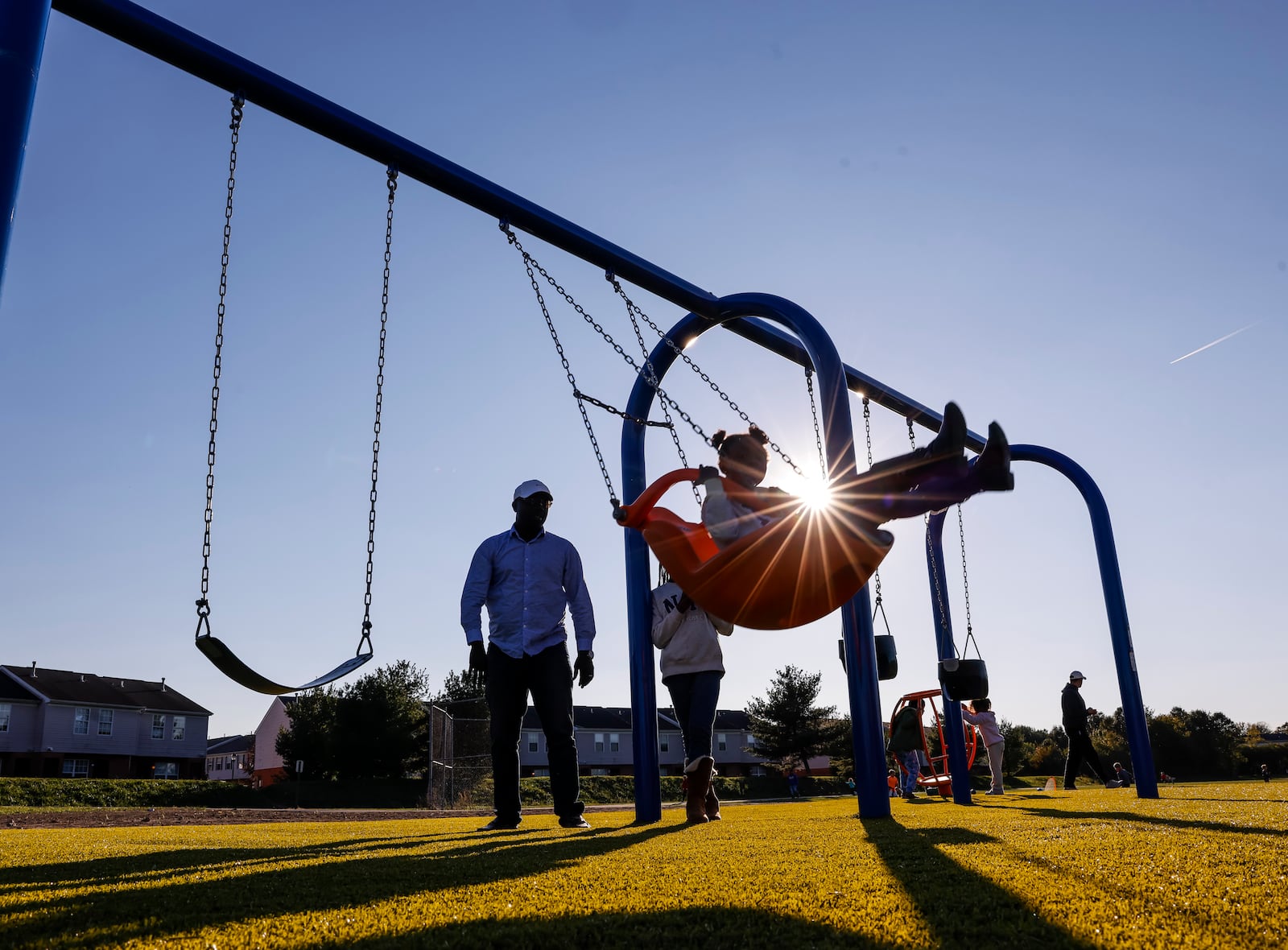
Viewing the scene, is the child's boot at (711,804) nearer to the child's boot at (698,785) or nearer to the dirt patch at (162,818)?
the child's boot at (698,785)

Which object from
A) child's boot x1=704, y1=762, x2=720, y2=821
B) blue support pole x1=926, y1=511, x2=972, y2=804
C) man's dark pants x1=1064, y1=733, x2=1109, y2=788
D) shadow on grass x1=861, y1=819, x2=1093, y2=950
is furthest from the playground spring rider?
man's dark pants x1=1064, y1=733, x2=1109, y2=788

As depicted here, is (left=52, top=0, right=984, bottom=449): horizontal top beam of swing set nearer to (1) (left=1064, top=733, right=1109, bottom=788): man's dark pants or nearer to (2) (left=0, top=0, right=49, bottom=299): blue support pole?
(2) (left=0, top=0, right=49, bottom=299): blue support pole

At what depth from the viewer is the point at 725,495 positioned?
14.3ft

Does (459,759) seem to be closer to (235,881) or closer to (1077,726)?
(1077,726)

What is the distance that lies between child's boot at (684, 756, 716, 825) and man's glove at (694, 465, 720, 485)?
2.43 metres

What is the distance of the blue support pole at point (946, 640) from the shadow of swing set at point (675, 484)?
18 millimetres

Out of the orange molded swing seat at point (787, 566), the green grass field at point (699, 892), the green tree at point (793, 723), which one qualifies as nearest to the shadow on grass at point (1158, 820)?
the green grass field at point (699, 892)

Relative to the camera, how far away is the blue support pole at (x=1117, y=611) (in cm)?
845

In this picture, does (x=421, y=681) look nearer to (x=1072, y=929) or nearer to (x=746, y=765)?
(x=746, y=765)

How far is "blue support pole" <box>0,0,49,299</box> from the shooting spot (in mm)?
3135

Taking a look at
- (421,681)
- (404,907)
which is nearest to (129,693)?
(421,681)

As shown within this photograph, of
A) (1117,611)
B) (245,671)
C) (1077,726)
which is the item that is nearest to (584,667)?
(245,671)

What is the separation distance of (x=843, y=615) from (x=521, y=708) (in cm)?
247

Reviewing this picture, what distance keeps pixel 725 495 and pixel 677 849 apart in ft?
5.61
